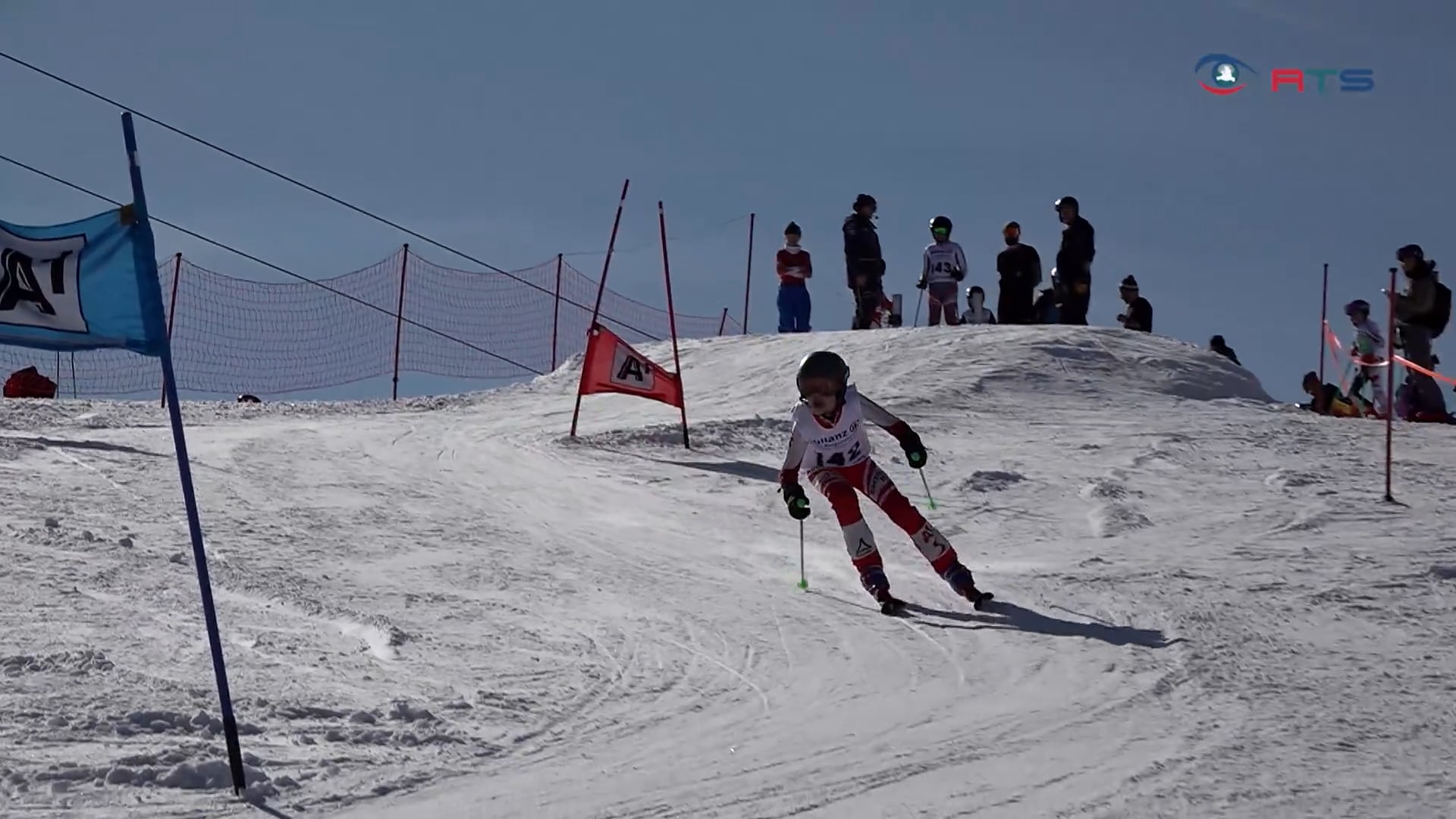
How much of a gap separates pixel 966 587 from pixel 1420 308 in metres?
8.41

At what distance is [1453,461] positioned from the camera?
13.5 meters

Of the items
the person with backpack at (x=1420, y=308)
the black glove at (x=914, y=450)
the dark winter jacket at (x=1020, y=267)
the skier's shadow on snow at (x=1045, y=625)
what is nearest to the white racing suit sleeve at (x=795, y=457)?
the black glove at (x=914, y=450)

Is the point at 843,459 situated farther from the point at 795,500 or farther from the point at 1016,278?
the point at 1016,278

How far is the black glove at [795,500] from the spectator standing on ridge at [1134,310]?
1146cm

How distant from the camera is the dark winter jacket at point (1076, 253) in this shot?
18.1m

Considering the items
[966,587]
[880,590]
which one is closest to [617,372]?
[880,590]

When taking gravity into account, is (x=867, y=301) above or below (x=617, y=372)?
above

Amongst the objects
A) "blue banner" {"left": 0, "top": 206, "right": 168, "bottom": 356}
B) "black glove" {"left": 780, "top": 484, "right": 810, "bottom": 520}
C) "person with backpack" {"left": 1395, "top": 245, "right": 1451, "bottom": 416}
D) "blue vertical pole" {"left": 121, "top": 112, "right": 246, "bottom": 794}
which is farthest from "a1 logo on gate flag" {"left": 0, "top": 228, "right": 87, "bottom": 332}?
"person with backpack" {"left": 1395, "top": 245, "right": 1451, "bottom": 416}

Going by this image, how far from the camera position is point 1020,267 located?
19.2m

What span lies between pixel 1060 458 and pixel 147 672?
31.1 ft

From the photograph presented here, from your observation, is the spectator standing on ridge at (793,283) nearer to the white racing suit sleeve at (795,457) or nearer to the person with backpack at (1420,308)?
the person with backpack at (1420,308)

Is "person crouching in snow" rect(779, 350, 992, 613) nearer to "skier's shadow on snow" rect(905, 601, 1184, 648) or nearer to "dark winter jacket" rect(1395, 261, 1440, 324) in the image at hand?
"skier's shadow on snow" rect(905, 601, 1184, 648)

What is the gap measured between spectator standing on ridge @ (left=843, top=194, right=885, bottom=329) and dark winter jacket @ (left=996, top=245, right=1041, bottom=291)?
59.2 inches

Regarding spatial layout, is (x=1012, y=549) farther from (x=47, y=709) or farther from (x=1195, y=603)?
(x=47, y=709)
